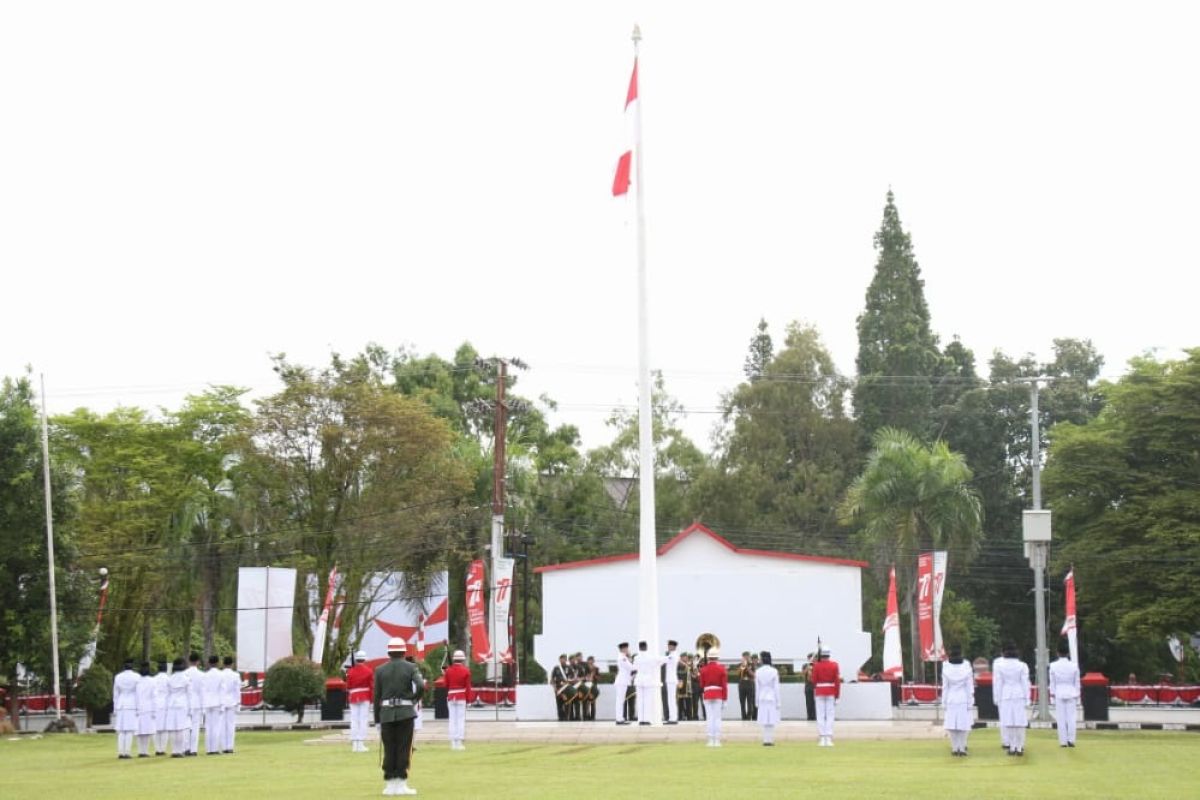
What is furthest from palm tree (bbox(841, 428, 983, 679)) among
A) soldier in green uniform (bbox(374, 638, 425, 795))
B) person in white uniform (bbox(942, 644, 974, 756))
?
soldier in green uniform (bbox(374, 638, 425, 795))

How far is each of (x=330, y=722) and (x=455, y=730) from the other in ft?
40.2

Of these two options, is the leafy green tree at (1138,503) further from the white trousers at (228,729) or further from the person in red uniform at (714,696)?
the white trousers at (228,729)

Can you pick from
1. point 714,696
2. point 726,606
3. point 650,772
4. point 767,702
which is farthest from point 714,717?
point 726,606

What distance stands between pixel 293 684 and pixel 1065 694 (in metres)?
20.8

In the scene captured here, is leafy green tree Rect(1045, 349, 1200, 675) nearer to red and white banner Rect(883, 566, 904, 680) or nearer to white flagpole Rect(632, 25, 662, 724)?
red and white banner Rect(883, 566, 904, 680)

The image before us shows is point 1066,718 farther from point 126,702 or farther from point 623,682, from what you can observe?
point 126,702

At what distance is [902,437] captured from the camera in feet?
194

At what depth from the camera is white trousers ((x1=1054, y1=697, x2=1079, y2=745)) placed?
86.1 ft

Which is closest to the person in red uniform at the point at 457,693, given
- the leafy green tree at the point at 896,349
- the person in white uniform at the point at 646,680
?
the person in white uniform at the point at 646,680

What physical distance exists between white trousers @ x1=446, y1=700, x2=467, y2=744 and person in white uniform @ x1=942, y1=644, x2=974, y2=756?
27.3ft

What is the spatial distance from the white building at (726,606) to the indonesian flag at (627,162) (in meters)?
13.7

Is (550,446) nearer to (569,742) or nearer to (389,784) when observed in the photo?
(569,742)

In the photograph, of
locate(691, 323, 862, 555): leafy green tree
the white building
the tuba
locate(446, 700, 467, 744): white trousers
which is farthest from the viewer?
locate(691, 323, 862, 555): leafy green tree

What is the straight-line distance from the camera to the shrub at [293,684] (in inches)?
1570
